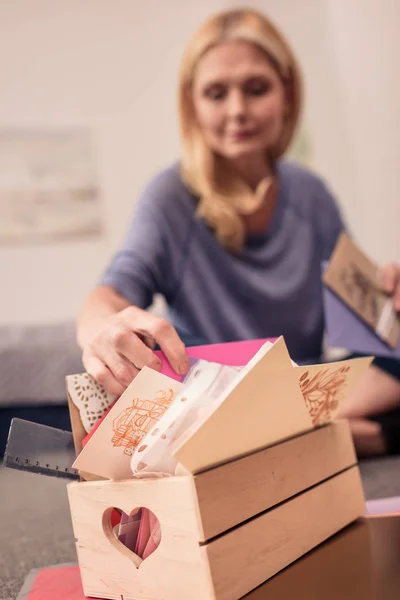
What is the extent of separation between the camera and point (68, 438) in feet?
1.69

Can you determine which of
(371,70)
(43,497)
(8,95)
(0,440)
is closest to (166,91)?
(8,95)

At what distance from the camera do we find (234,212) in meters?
1.19

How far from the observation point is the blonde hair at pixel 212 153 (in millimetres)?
1191

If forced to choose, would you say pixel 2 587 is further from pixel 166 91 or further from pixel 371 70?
pixel 166 91

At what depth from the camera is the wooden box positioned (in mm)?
398

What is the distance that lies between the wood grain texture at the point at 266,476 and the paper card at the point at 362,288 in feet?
1.25

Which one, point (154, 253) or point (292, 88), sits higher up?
point (292, 88)

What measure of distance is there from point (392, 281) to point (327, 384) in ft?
1.99

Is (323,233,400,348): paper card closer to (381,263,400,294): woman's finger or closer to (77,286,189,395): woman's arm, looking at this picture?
(381,263,400,294): woman's finger

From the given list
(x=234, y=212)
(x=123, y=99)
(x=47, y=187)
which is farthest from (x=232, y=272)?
(x=123, y=99)

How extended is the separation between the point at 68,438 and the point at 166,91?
244 cm

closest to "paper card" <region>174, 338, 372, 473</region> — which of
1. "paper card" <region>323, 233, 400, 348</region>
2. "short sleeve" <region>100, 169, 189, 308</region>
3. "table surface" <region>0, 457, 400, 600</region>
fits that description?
"table surface" <region>0, 457, 400, 600</region>

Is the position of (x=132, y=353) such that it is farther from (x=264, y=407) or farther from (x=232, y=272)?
(x=232, y=272)

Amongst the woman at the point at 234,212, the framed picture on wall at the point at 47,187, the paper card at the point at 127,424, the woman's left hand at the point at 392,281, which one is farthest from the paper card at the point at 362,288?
the framed picture on wall at the point at 47,187
